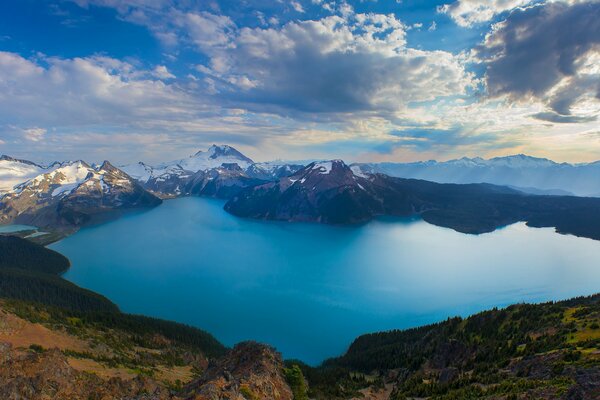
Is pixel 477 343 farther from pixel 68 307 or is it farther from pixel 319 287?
pixel 68 307

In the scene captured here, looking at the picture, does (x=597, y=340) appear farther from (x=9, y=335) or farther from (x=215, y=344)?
(x=9, y=335)

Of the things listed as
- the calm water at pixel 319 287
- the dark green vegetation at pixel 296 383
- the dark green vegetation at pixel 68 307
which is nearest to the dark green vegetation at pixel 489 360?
the dark green vegetation at pixel 296 383

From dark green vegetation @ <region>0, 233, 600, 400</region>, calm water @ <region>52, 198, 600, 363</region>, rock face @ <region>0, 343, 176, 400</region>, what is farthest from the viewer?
calm water @ <region>52, 198, 600, 363</region>

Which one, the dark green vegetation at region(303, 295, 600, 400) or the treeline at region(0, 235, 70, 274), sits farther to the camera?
the treeline at region(0, 235, 70, 274)

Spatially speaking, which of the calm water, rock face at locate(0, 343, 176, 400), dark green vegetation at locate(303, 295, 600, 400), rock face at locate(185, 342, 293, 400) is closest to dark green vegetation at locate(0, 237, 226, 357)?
the calm water

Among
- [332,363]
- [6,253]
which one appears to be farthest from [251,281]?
[6,253]

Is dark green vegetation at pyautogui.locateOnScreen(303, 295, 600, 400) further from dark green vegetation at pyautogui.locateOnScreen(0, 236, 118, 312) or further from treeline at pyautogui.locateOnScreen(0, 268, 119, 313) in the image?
dark green vegetation at pyautogui.locateOnScreen(0, 236, 118, 312)
